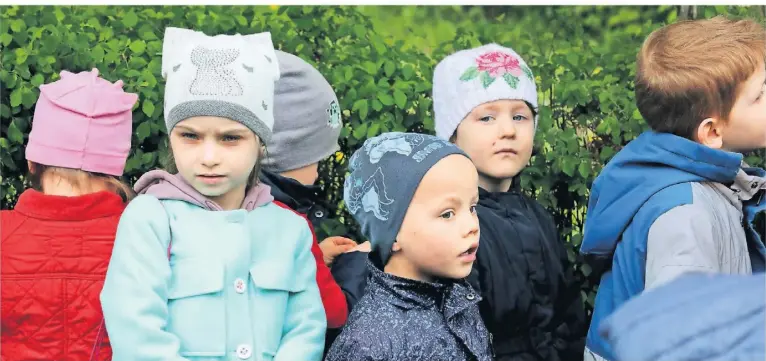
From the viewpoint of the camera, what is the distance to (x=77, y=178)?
440 centimetres

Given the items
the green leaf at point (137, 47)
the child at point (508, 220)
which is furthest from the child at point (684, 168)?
the green leaf at point (137, 47)

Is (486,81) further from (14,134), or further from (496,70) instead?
(14,134)

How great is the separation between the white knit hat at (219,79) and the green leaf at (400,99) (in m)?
1.12

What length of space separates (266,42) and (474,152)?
3.66ft

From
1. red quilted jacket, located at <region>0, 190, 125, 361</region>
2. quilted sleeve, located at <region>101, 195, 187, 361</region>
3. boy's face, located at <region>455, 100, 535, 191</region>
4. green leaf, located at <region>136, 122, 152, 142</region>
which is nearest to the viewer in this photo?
quilted sleeve, located at <region>101, 195, 187, 361</region>

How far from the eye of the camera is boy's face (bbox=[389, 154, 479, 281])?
156 inches

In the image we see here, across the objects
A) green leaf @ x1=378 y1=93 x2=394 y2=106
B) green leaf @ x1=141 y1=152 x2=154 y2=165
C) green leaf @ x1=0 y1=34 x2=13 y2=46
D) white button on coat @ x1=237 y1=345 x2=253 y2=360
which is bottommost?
white button on coat @ x1=237 y1=345 x2=253 y2=360

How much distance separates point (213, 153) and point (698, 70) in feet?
6.45

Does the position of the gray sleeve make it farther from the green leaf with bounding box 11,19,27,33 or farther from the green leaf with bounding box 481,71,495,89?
the green leaf with bounding box 11,19,27,33

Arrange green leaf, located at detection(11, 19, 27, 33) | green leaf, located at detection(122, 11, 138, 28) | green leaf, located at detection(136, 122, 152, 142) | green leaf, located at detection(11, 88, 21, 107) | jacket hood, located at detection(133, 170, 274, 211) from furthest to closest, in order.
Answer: green leaf, located at detection(122, 11, 138, 28) < green leaf, located at detection(11, 19, 27, 33) < green leaf, located at detection(136, 122, 152, 142) < green leaf, located at detection(11, 88, 21, 107) < jacket hood, located at detection(133, 170, 274, 211)

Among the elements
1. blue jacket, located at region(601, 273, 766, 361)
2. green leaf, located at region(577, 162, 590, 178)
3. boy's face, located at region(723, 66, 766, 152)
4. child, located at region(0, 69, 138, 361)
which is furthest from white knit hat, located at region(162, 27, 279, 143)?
blue jacket, located at region(601, 273, 766, 361)

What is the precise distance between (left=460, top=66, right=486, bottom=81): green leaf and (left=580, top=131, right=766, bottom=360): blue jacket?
0.80 metres

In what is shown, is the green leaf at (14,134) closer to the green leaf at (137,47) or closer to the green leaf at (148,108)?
the green leaf at (148,108)

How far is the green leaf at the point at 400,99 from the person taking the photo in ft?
17.3
